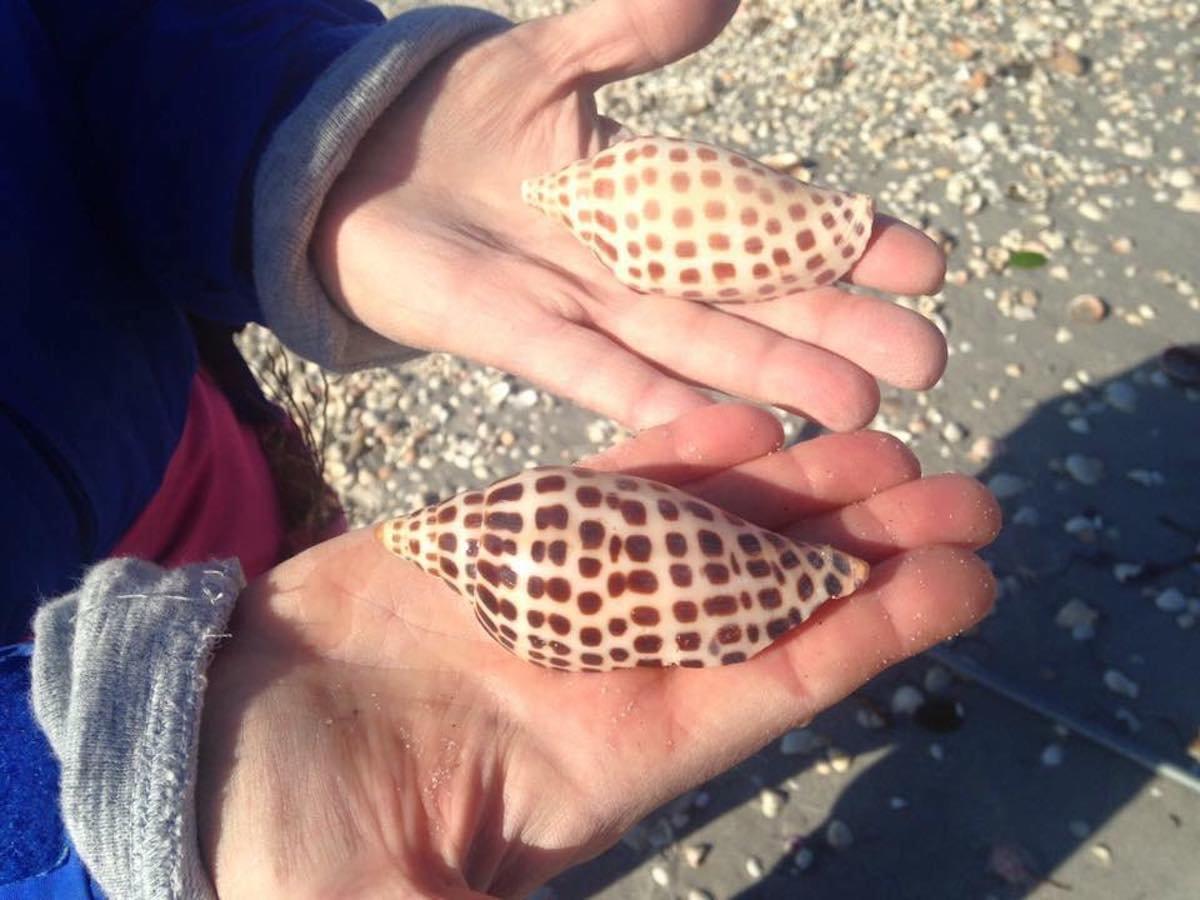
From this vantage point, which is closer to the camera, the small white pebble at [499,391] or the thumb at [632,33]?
the thumb at [632,33]

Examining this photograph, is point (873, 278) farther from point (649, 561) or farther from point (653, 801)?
point (653, 801)

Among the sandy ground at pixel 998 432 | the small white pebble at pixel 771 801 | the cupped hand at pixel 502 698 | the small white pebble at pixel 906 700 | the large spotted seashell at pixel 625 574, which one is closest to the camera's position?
the cupped hand at pixel 502 698

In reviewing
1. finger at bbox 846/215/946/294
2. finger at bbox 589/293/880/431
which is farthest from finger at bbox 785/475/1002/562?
finger at bbox 846/215/946/294

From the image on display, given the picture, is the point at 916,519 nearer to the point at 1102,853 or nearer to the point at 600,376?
the point at 600,376

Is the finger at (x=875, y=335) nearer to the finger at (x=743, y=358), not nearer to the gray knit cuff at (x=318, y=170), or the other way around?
the finger at (x=743, y=358)

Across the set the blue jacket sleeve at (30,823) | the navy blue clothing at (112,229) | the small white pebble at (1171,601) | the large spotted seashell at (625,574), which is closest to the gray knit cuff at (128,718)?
the blue jacket sleeve at (30,823)

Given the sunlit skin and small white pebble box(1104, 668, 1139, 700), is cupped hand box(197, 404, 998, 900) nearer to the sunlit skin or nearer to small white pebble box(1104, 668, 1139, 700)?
the sunlit skin
